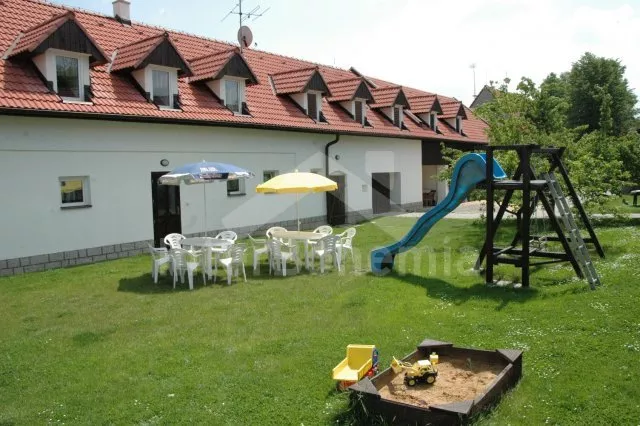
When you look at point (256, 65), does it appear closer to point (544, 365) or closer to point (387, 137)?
point (387, 137)

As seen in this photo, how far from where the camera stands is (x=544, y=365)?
228 inches

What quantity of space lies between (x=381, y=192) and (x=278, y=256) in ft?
49.2

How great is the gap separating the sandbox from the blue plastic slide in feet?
17.0

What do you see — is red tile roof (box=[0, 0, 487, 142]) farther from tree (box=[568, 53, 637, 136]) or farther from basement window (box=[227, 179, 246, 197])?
tree (box=[568, 53, 637, 136])

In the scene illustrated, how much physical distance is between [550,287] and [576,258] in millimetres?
687

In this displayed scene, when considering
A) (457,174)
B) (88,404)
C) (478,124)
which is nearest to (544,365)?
(88,404)

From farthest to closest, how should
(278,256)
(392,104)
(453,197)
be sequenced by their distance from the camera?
1. (392,104)
2. (278,256)
3. (453,197)

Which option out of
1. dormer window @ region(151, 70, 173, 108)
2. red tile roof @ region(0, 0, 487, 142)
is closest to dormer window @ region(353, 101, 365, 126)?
red tile roof @ region(0, 0, 487, 142)

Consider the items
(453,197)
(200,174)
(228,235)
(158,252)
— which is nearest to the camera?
(453,197)

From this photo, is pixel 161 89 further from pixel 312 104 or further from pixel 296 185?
pixel 312 104

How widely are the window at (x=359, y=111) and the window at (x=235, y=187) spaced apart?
752cm

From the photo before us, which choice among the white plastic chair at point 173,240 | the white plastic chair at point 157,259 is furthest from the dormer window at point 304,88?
the white plastic chair at point 157,259

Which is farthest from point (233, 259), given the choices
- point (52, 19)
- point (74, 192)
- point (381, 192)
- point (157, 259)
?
point (381, 192)

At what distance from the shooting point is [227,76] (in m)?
17.3
